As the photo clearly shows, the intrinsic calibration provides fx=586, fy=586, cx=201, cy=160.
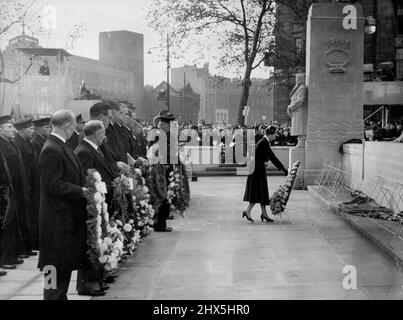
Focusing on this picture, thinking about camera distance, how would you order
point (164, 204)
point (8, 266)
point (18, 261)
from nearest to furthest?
point (8, 266) → point (18, 261) → point (164, 204)

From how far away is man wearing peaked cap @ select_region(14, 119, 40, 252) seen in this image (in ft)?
29.1

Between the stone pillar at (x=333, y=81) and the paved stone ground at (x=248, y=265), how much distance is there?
19.4 feet

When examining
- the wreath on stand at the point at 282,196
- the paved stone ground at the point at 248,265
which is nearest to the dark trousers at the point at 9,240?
the paved stone ground at the point at 248,265

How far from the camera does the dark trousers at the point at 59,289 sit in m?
5.50

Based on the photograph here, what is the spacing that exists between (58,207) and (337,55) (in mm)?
14182

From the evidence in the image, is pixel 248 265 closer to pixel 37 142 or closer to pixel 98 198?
pixel 98 198

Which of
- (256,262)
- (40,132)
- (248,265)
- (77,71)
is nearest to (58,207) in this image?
(248,265)

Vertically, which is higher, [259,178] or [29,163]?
[29,163]

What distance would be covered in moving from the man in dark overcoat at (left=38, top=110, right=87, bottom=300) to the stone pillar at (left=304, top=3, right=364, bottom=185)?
13.4 m

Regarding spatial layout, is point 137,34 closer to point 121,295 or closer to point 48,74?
point 48,74

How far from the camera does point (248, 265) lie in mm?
8094

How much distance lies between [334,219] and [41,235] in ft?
25.6

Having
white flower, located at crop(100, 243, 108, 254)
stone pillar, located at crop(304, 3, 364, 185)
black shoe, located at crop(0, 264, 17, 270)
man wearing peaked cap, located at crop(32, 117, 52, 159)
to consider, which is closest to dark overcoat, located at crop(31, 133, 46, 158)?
man wearing peaked cap, located at crop(32, 117, 52, 159)

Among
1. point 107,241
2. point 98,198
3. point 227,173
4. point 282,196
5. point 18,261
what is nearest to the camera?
point 98,198
